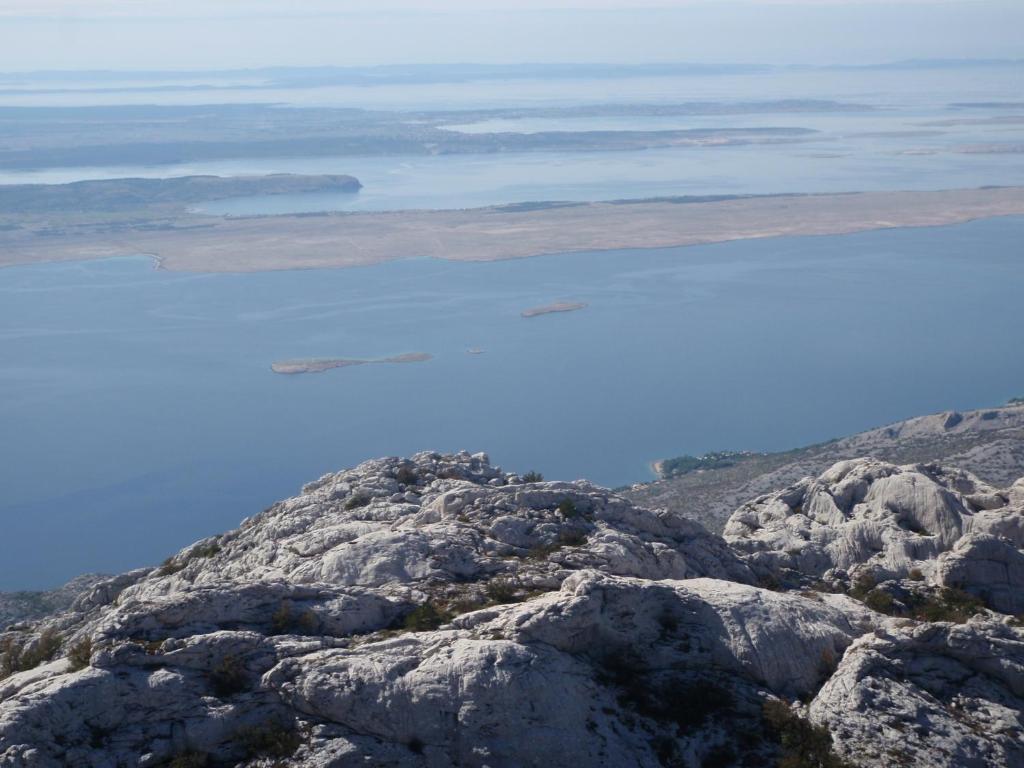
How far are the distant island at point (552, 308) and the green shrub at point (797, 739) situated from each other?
1913 inches

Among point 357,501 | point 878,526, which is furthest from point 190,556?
point 878,526

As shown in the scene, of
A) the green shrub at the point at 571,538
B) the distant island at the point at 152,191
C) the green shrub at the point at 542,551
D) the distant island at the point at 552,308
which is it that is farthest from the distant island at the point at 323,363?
the distant island at the point at 152,191

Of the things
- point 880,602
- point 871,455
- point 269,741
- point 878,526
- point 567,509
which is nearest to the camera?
point 269,741

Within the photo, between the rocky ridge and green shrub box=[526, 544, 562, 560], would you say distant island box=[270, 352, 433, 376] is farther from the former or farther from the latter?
green shrub box=[526, 544, 562, 560]

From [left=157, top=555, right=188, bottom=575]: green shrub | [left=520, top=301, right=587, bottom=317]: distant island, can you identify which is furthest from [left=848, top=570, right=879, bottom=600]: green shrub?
[left=520, top=301, right=587, bottom=317]: distant island

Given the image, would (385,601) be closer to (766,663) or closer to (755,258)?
(766,663)

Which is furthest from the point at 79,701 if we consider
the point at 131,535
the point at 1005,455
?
the point at 131,535

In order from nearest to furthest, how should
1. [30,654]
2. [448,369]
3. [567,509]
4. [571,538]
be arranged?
[30,654] → [571,538] → [567,509] → [448,369]

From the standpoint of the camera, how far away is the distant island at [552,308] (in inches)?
2232

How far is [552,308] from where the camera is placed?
57.2 m

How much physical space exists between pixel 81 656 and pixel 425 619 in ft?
8.12

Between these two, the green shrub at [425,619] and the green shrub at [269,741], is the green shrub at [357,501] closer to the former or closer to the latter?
the green shrub at [425,619]

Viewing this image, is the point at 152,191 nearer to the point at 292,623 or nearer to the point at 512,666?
the point at 292,623

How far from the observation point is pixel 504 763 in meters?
7.61
